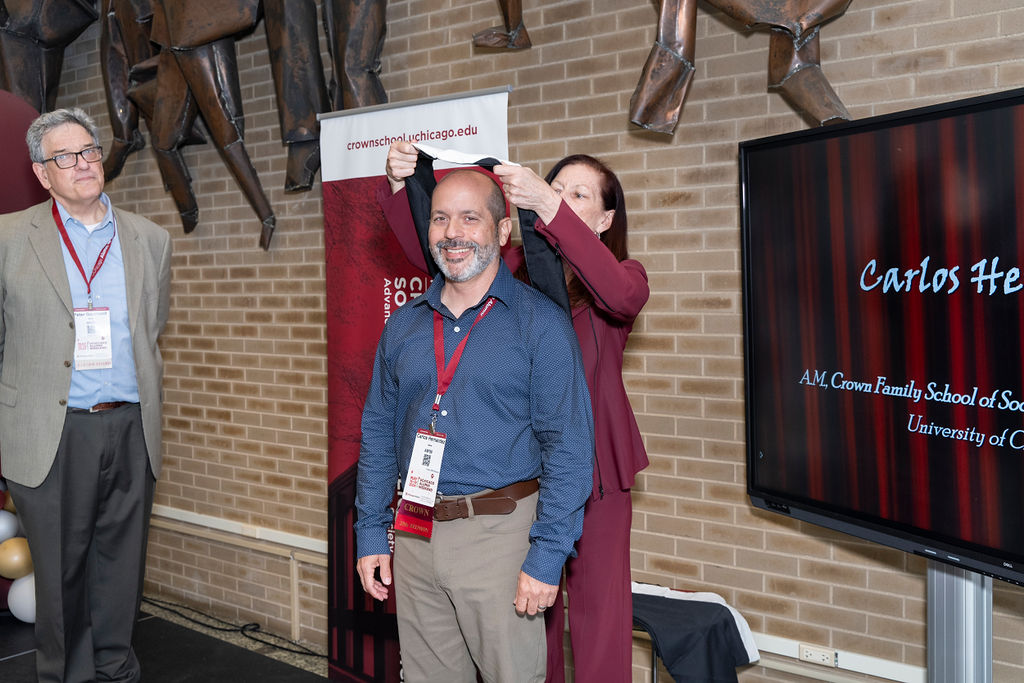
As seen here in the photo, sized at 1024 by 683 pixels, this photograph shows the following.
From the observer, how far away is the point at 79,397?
8.43 feet

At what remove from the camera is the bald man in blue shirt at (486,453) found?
1760 millimetres

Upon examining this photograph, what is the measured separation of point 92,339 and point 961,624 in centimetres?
247

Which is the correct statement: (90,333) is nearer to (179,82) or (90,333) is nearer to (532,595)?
(532,595)

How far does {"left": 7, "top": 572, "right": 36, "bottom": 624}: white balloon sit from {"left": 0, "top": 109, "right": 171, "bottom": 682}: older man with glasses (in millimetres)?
982

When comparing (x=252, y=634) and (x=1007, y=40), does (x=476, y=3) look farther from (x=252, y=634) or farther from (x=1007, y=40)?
(x=252, y=634)

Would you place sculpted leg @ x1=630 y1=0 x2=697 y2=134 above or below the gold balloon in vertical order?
above

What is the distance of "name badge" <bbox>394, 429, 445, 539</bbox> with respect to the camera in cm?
177

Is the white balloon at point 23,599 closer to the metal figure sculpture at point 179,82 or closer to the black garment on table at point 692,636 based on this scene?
the metal figure sculpture at point 179,82

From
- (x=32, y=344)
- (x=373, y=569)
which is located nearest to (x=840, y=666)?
(x=373, y=569)

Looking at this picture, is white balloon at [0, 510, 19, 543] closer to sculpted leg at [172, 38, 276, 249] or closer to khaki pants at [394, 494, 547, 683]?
sculpted leg at [172, 38, 276, 249]

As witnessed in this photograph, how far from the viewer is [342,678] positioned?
10.5 feet

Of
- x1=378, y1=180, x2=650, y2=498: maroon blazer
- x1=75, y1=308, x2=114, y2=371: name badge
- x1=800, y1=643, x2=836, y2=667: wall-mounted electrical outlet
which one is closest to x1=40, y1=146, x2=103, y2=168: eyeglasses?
x1=75, y1=308, x2=114, y2=371: name badge

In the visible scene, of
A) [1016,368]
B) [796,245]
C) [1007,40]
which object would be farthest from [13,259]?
[1007,40]

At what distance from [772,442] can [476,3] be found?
2.11 m
